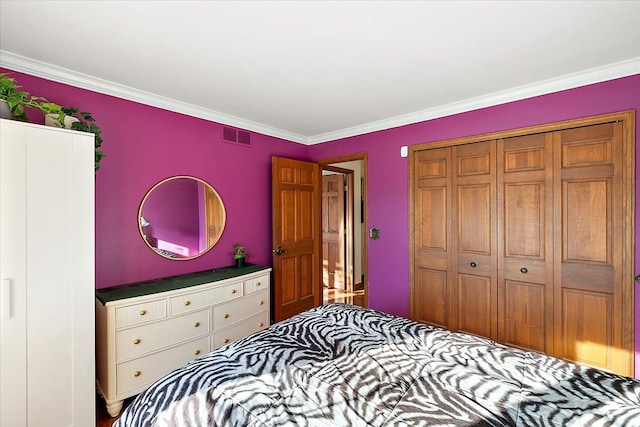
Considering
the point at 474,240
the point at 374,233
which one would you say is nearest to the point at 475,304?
the point at 474,240

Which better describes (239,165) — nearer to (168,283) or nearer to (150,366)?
(168,283)

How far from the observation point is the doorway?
16.6ft

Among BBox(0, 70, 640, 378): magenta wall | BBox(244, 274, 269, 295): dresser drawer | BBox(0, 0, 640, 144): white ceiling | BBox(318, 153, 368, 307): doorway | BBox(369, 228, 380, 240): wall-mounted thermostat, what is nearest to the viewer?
BBox(0, 0, 640, 144): white ceiling

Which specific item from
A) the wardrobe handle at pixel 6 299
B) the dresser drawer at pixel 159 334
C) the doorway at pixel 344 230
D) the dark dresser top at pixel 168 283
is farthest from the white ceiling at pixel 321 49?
the doorway at pixel 344 230

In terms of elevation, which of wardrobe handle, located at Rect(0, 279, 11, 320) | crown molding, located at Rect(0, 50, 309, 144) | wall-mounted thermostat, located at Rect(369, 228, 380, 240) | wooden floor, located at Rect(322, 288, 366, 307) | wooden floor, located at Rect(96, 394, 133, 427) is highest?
crown molding, located at Rect(0, 50, 309, 144)

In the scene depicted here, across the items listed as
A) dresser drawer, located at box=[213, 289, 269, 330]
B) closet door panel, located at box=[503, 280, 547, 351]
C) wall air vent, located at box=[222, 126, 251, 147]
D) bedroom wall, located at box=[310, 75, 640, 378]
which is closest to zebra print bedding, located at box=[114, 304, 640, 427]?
dresser drawer, located at box=[213, 289, 269, 330]

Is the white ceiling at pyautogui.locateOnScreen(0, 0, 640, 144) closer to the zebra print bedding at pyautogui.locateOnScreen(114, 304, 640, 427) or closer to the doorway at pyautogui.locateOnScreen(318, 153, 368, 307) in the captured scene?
the zebra print bedding at pyautogui.locateOnScreen(114, 304, 640, 427)

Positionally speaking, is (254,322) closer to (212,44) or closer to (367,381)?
(367,381)

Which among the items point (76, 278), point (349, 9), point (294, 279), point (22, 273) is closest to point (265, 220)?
point (294, 279)

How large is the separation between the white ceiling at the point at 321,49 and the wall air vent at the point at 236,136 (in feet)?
1.41

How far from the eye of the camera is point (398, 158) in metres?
3.35

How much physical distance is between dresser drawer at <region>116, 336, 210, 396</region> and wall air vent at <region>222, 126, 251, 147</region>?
203 centimetres

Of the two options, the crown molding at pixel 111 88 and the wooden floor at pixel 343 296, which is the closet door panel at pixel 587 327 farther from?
the crown molding at pixel 111 88

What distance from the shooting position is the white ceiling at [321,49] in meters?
1.55
